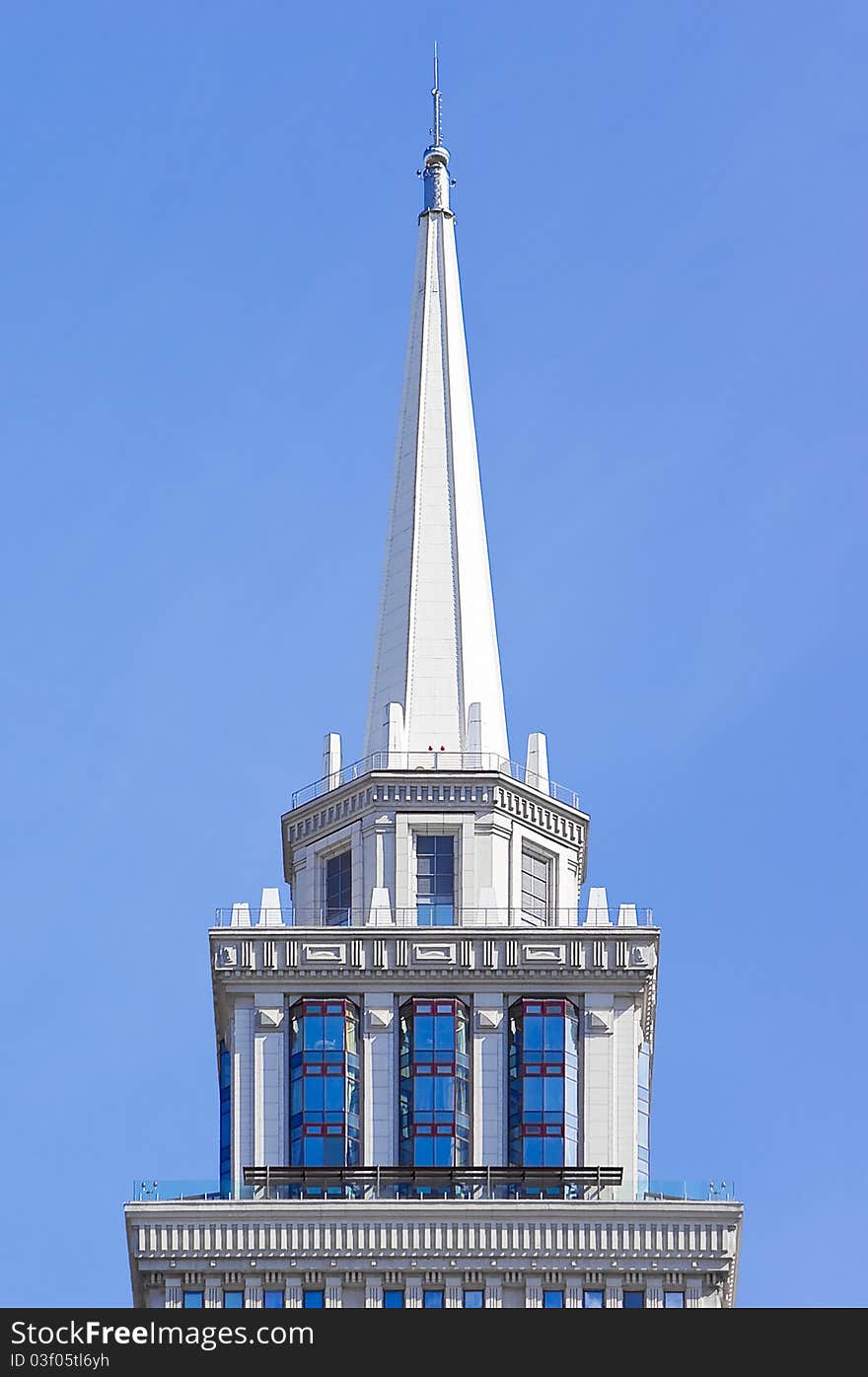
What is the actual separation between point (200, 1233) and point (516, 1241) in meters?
13.1

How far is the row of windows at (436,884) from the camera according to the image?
640ft

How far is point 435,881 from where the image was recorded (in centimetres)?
19612

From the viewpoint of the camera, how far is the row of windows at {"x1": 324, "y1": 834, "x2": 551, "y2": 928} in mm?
195125

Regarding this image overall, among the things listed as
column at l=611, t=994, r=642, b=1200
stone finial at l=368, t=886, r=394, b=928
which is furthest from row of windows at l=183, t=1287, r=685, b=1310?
stone finial at l=368, t=886, r=394, b=928

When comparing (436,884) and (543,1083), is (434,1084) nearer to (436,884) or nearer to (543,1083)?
(543,1083)

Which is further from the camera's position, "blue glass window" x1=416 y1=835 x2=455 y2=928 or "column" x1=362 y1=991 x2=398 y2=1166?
"blue glass window" x1=416 y1=835 x2=455 y2=928

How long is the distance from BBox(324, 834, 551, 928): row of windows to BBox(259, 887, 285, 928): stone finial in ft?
12.8

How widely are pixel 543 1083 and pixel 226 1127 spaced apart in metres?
13.7

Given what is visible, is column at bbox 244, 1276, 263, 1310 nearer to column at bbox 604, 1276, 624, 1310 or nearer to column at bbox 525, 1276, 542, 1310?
column at bbox 525, 1276, 542, 1310

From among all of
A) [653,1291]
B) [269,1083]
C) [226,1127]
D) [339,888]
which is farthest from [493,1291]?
[339,888]

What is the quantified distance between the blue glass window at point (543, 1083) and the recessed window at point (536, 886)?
23.9 ft
